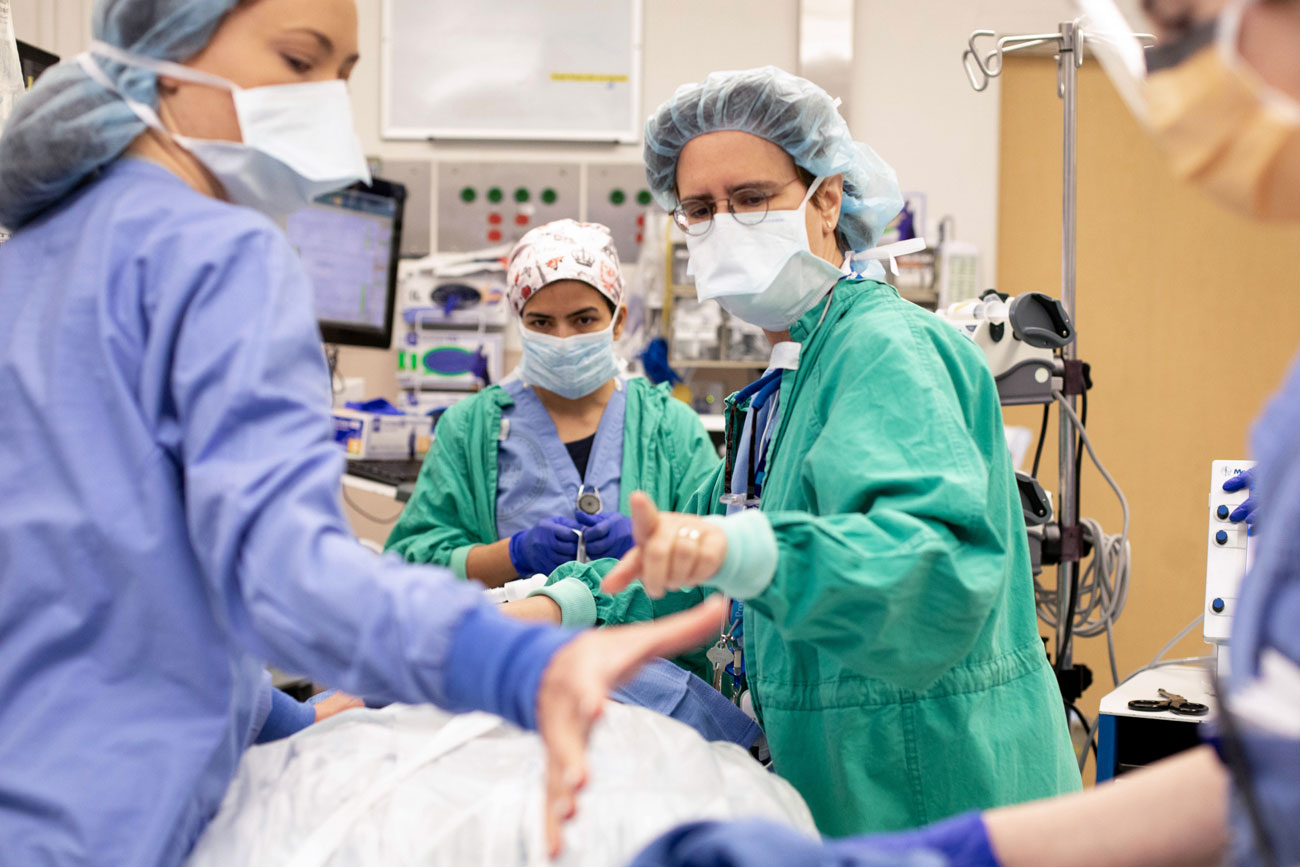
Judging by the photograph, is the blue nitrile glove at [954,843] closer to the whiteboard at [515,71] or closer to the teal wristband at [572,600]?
the teal wristband at [572,600]

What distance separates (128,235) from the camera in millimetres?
873

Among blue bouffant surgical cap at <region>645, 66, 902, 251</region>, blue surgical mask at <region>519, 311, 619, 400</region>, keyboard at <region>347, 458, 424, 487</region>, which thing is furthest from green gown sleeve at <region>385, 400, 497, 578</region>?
blue bouffant surgical cap at <region>645, 66, 902, 251</region>

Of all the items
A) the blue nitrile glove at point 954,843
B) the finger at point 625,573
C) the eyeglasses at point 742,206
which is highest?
the eyeglasses at point 742,206

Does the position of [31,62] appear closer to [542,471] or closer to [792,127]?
[542,471]

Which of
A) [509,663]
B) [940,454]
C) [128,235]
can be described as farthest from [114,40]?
[940,454]

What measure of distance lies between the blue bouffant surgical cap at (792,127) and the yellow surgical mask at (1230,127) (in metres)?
0.84

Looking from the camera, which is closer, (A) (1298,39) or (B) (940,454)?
(A) (1298,39)

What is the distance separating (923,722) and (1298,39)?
0.87 m

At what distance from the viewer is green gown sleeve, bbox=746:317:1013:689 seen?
105cm

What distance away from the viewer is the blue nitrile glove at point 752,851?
0.69 m

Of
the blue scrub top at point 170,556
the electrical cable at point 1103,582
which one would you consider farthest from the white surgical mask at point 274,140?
the electrical cable at point 1103,582

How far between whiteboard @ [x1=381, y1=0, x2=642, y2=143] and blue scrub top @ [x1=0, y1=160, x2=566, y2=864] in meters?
3.57

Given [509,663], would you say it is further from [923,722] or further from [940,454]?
[923,722]

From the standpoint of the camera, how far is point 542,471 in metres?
2.40
